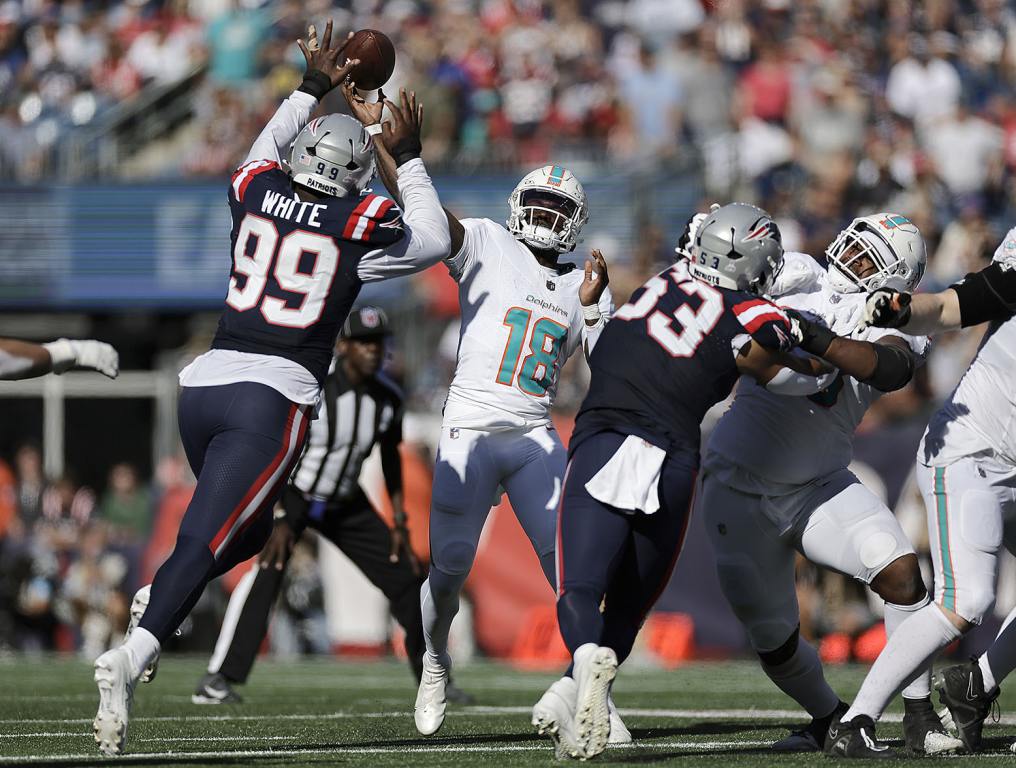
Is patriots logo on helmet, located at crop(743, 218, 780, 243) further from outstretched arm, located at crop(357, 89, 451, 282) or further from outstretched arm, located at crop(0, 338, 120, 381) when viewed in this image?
outstretched arm, located at crop(0, 338, 120, 381)

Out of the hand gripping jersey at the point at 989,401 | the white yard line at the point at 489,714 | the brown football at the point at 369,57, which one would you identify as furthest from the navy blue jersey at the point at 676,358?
the white yard line at the point at 489,714

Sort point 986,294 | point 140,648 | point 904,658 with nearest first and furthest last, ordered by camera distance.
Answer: point 140,648, point 904,658, point 986,294

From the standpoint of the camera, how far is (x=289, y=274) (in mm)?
5770

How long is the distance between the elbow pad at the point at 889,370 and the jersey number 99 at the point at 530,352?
1.40 m

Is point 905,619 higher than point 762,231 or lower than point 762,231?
lower

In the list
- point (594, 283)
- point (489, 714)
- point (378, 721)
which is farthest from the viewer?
point (489, 714)

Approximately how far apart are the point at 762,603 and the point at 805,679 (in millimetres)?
328

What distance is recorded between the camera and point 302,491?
8.69 m

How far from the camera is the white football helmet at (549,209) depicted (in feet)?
21.5

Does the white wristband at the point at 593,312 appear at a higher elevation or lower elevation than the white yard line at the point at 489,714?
higher

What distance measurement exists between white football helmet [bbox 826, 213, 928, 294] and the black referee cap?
3.16m

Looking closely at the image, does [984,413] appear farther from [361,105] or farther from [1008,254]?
[361,105]

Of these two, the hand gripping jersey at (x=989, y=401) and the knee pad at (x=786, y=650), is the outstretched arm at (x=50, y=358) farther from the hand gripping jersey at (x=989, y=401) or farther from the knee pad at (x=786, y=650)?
the hand gripping jersey at (x=989, y=401)

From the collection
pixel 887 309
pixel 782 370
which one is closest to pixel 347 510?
pixel 782 370
